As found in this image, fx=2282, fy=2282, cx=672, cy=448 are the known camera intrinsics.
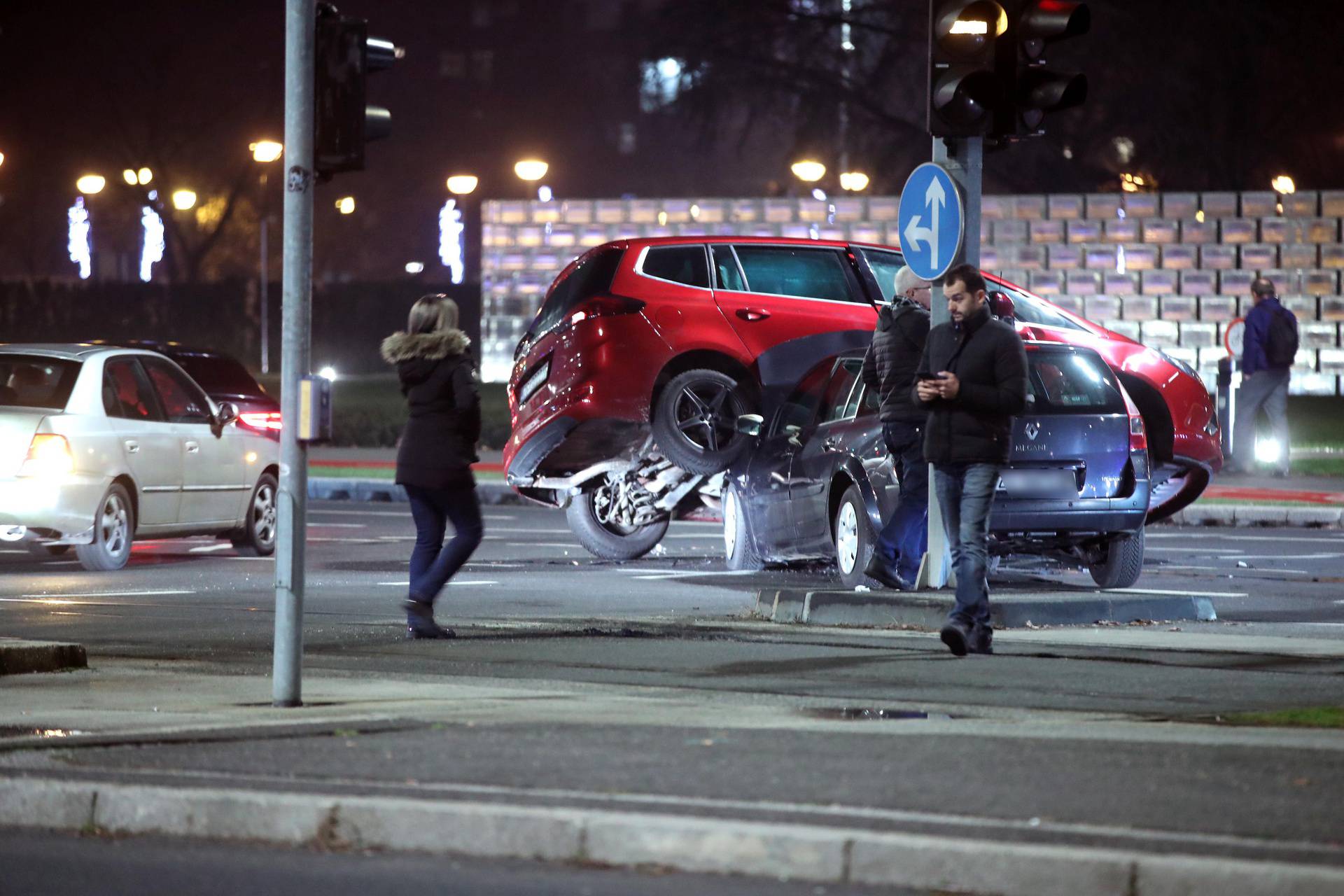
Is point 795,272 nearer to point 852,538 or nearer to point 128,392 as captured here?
point 852,538

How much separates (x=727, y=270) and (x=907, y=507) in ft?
11.5

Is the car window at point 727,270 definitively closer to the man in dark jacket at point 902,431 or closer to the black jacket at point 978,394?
the man in dark jacket at point 902,431

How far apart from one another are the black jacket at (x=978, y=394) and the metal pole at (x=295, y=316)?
3.26 m

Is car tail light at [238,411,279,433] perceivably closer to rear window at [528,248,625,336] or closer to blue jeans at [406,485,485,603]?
rear window at [528,248,625,336]

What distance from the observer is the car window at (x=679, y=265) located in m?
15.5

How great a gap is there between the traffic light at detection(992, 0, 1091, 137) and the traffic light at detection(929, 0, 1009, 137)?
0.16ft

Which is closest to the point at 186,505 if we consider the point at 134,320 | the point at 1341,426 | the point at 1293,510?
the point at 1293,510

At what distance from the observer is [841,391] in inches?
565

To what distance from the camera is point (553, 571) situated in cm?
1541

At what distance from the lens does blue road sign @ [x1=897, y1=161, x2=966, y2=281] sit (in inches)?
464

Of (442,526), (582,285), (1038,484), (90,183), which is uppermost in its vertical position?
(90,183)

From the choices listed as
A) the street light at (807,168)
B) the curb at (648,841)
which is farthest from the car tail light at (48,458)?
the street light at (807,168)

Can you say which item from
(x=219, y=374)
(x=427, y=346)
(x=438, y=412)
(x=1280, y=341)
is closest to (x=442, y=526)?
(x=438, y=412)

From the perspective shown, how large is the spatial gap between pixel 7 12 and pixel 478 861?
63.7 meters
